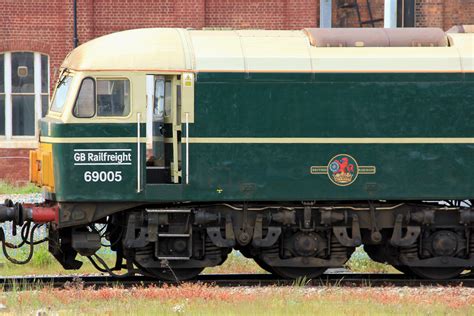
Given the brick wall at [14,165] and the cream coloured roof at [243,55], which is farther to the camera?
the brick wall at [14,165]

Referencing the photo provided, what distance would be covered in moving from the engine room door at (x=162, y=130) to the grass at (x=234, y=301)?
1.69m

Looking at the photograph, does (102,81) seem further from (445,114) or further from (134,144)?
(445,114)

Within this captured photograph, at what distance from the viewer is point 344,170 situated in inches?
555

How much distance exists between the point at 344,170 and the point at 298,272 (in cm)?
150

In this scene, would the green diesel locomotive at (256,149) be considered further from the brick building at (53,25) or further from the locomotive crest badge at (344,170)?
the brick building at (53,25)

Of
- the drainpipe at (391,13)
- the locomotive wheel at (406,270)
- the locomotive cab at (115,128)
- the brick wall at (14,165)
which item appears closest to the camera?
the locomotive cab at (115,128)

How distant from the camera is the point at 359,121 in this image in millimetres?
14109

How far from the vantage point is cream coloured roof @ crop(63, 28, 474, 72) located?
13.9 m

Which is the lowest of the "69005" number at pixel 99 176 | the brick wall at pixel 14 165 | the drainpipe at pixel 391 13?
the brick wall at pixel 14 165

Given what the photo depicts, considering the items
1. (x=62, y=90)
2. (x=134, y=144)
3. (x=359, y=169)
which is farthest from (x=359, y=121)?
(x=62, y=90)

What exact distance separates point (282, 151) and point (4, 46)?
676 inches

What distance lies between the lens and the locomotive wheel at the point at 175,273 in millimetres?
14234

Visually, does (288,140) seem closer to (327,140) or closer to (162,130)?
(327,140)

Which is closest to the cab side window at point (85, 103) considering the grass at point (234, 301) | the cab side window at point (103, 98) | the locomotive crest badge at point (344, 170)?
the cab side window at point (103, 98)
